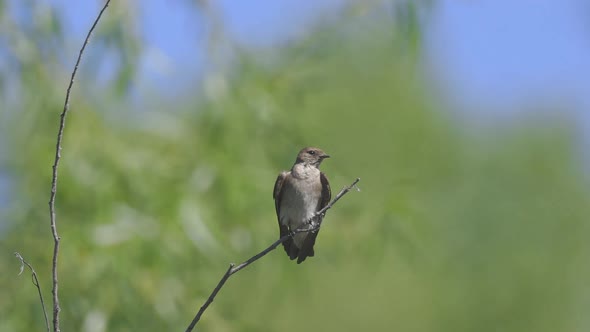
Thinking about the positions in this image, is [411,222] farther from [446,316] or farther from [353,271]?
[446,316]

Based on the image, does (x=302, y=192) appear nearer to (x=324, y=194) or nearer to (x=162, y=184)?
(x=324, y=194)

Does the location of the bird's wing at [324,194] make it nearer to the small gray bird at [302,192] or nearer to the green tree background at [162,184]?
the small gray bird at [302,192]

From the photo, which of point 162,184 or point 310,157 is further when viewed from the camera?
point 162,184

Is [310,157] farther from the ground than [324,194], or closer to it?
farther from the ground

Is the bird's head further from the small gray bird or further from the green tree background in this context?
the green tree background

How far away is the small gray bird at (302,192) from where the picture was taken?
15.9ft

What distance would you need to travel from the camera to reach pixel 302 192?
489 cm

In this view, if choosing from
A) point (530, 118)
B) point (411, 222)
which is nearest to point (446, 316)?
point (530, 118)

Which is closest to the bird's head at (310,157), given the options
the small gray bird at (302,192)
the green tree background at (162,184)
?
the small gray bird at (302,192)

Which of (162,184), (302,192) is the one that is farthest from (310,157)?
(162,184)

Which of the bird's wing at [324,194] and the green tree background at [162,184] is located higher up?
the green tree background at [162,184]

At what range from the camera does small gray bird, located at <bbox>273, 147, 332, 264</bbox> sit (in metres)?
4.84

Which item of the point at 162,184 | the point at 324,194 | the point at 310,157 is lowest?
the point at 324,194

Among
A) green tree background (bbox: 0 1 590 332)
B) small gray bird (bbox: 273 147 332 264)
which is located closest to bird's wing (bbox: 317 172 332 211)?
small gray bird (bbox: 273 147 332 264)
